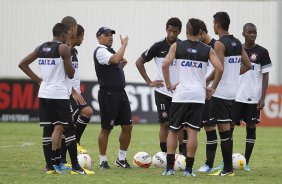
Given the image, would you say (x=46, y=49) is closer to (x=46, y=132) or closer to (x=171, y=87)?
(x=46, y=132)

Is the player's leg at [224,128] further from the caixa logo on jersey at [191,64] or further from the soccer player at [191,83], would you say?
the caixa logo on jersey at [191,64]

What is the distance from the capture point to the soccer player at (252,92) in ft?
51.1

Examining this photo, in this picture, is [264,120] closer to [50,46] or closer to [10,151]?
[10,151]

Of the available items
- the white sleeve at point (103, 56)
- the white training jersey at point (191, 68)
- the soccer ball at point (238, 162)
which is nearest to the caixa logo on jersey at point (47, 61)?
the white sleeve at point (103, 56)

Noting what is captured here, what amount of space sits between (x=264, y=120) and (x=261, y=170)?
16.3 meters

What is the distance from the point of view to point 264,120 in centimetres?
3111

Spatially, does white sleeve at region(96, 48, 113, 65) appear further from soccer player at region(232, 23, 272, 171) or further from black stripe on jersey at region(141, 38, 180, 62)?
soccer player at region(232, 23, 272, 171)

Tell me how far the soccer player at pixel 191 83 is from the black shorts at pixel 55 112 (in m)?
1.64

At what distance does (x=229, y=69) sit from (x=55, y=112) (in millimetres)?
2870

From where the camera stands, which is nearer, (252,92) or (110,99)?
(110,99)

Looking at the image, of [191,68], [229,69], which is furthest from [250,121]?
[191,68]

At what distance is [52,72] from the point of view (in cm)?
1338

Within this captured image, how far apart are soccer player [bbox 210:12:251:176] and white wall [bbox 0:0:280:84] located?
74.9 ft

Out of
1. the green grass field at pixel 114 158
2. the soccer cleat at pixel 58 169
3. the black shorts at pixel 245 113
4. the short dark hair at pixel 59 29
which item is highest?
the short dark hair at pixel 59 29
